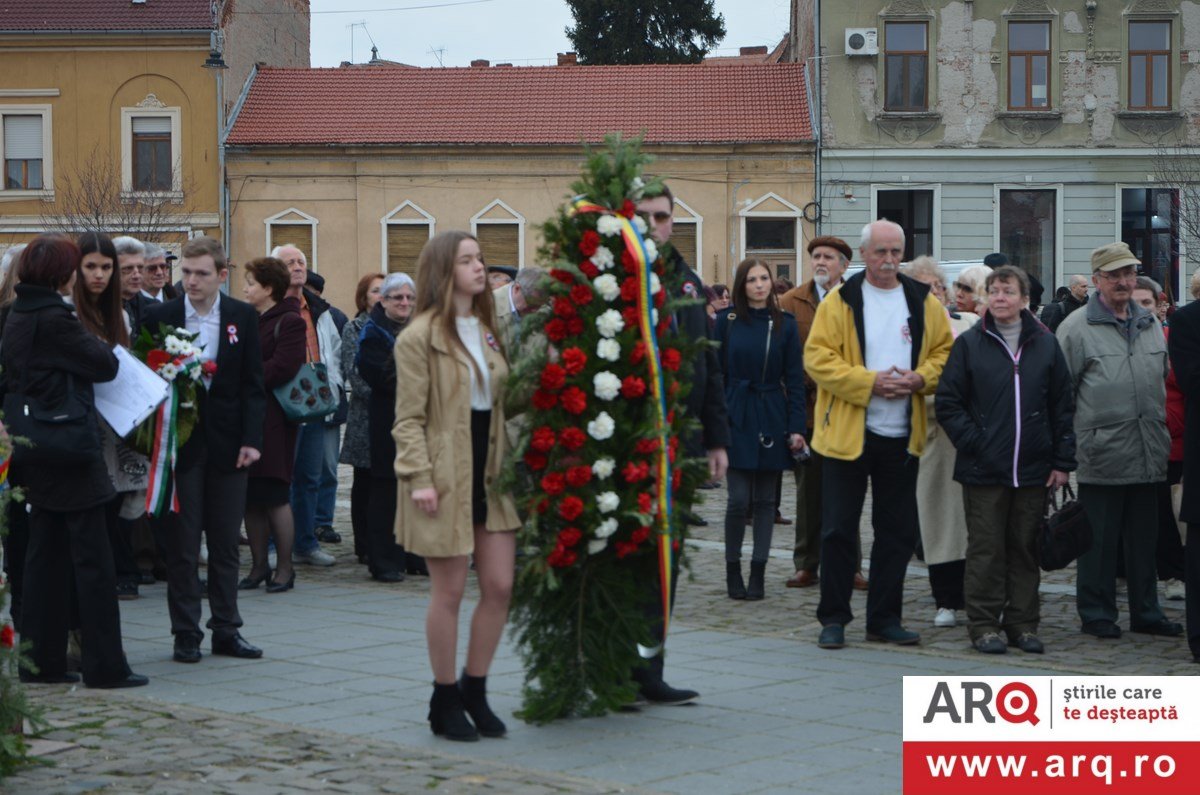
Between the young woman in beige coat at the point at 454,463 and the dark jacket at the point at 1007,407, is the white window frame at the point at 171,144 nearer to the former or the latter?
the dark jacket at the point at 1007,407

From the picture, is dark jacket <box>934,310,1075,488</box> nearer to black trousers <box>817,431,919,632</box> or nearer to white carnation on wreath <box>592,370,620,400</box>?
black trousers <box>817,431,919,632</box>

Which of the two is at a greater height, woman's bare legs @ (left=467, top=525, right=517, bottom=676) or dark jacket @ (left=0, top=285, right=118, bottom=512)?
dark jacket @ (left=0, top=285, right=118, bottom=512)

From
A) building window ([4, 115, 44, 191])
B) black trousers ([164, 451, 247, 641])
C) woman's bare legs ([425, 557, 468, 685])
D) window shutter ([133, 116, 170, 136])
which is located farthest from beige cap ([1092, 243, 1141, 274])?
building window ([4, 115, 44, 191])

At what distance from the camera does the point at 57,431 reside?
7441 millimetres

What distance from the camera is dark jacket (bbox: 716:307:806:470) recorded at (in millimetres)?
10766

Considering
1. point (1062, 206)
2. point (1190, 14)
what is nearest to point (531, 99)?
point (1062, 206)

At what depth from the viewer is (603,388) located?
22.1ft

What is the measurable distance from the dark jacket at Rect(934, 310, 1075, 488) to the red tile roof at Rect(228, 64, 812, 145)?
29946 millimetres

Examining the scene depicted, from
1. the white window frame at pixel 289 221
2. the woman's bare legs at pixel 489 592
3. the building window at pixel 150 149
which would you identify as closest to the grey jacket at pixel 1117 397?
the woman's bare legs at pixel 489 592

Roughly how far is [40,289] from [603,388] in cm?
265

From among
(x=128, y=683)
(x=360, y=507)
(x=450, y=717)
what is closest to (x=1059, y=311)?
(x=360, y=507)

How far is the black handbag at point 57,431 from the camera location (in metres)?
7.43

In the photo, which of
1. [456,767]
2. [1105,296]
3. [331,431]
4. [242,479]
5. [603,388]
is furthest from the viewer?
[331,431]

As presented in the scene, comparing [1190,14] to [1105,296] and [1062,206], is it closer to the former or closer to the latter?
[1062,206]
